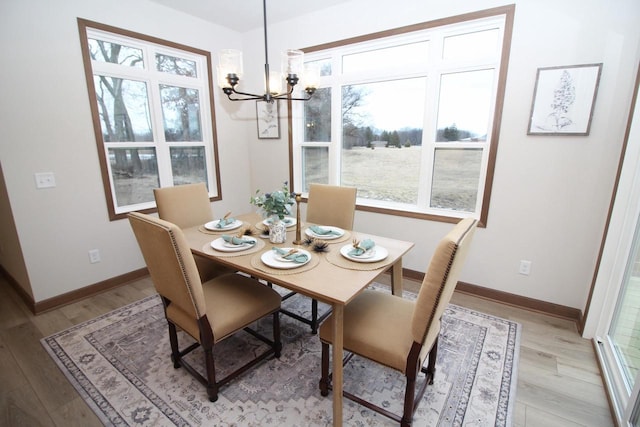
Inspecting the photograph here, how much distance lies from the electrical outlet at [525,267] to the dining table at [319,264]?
1.17 m

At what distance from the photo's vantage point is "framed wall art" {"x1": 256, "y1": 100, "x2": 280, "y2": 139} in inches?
140

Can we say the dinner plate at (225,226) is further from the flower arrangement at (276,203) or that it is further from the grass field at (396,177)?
the grass field at (396,177)

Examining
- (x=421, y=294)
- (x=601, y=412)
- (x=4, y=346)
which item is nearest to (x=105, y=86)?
(x=4, y=346)

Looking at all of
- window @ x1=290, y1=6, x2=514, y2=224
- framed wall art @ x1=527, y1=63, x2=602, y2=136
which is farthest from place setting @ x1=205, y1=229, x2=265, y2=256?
framed wall art @ x1=527, y1=63, x2=602, y2=136

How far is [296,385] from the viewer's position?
5.72 feet

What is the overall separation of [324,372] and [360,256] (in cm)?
65

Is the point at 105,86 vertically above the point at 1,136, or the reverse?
the point at 105,86

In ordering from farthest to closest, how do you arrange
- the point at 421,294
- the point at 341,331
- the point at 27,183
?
1. the point at 27,183
2. the point at 341,331
3. the point at 421,294

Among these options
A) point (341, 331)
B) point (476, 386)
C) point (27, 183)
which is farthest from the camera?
point (27, 183)

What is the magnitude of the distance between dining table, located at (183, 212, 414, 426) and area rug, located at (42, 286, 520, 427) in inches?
14.6

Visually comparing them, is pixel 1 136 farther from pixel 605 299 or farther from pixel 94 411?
pixel 605 299

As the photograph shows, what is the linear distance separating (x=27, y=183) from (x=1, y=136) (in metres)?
0.35

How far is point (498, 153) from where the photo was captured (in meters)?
2.38

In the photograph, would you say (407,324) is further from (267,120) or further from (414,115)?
(267,120)
